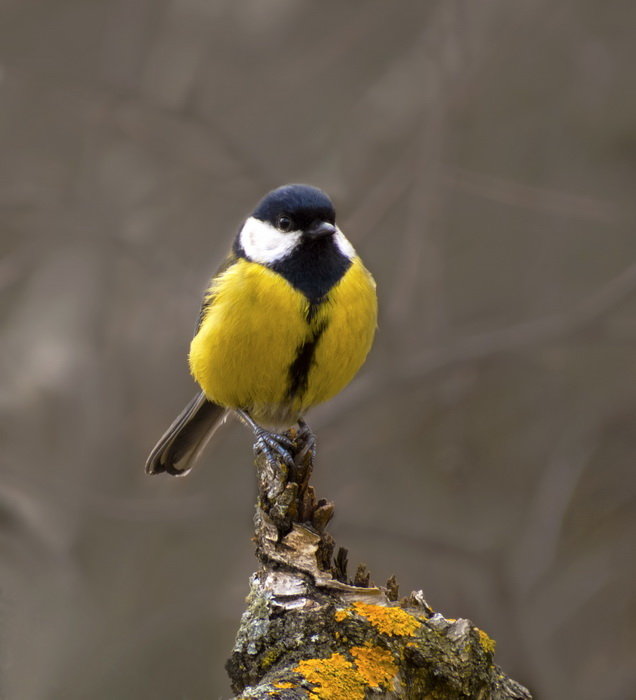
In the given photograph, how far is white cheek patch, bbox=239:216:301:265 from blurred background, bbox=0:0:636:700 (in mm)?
1466

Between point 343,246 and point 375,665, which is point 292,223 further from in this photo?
point 375,665

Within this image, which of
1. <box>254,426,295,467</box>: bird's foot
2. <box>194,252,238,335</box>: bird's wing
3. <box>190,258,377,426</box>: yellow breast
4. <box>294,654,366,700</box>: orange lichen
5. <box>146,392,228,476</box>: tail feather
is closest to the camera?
<box>294,654,366,700</box>: orange lichen

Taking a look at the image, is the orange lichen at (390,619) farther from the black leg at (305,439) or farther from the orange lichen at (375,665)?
the black leg at (305,439)

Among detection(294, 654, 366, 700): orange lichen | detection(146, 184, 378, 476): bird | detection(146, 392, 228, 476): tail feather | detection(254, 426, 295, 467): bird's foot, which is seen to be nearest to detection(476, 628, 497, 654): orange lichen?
detection(294, 654, 366, 700): orange lichen

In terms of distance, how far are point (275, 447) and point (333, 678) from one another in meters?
1.09

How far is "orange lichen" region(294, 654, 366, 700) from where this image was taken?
2.31 m

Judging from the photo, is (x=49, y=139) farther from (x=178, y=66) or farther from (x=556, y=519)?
(x=556, y=519)

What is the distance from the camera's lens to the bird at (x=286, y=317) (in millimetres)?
3490

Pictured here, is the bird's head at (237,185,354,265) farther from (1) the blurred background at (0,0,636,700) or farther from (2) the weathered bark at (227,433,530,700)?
(1) the blurred background at (0,0,636,700)

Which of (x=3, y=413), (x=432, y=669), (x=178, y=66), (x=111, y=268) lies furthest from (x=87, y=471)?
(x=432, y=669)

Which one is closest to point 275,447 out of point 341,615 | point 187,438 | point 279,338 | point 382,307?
point 279,338

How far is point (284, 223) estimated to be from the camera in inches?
143

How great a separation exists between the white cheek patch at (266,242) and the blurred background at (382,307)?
1466mm

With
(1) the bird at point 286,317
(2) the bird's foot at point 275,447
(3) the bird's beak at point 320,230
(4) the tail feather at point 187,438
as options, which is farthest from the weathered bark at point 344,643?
(4) the tail feather at point 187,438
